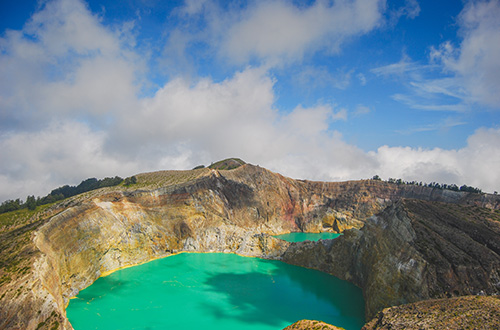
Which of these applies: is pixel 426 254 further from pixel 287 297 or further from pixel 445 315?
pixel 287 297

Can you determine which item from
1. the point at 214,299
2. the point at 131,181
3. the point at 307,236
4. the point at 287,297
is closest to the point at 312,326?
the point at 287,297

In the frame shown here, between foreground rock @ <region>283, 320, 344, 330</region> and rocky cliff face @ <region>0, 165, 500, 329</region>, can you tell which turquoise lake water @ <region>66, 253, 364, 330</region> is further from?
foreground rock @ <region>283, 320, 344, 330</region>

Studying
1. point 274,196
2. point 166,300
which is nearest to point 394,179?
point 274,196

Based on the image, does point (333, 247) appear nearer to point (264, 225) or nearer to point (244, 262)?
point (244, 262)

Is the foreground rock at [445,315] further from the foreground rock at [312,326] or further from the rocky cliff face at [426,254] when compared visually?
the rocky cliff face at [426,254]

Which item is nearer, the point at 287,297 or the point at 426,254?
the point at 426,254

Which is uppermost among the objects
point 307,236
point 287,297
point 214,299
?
point 307,236
